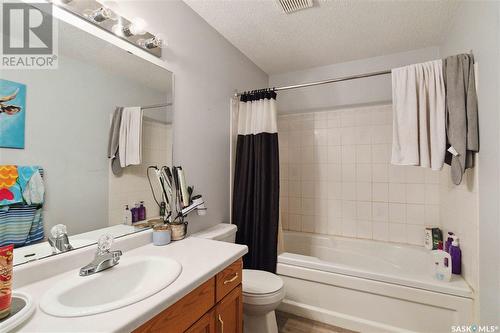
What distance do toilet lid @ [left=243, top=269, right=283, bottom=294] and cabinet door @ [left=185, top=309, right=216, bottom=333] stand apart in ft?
1.82

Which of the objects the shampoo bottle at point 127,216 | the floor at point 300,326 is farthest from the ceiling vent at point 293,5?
the floor at point 300,326

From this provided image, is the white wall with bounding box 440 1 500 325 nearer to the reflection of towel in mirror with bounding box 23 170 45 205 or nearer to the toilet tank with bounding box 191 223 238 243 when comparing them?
the toilet tank with bounding box 191 223 238 243

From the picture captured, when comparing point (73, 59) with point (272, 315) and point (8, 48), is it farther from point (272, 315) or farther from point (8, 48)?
point (272, 315)

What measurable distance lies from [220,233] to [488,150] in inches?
69.3

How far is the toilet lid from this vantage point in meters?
1.55

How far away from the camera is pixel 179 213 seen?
1.50 meters

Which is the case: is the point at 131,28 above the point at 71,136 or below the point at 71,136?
above

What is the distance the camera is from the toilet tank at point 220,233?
1.72 m

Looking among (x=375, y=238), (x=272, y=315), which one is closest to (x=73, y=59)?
(x=272, y=315)

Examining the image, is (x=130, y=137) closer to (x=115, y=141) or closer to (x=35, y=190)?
(x=115, y=141)

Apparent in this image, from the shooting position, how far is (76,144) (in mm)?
1041

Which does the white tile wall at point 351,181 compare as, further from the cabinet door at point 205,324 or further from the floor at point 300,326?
the cabinet door at point 205,324

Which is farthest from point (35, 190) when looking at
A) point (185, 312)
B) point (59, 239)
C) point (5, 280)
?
point (185, 312)

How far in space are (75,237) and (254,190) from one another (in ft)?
4.47
